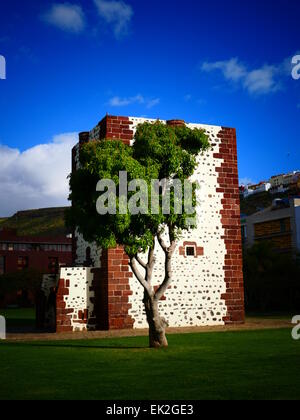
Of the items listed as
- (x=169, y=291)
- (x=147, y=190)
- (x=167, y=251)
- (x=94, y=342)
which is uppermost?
(x=147, y=190)

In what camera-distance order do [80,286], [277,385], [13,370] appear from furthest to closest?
1. [80,286]
2. [13,370]
3. [277,385]

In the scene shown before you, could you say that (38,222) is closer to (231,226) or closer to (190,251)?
Answer: (231,226)

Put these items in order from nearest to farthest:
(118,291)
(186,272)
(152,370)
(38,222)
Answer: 1. (152,370)
2. (118,291)
3. (186,272)
4. (38,222)

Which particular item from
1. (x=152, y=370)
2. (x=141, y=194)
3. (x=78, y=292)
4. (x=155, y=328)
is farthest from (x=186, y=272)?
(x=152, y=370)

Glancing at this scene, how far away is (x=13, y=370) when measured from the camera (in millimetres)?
9484

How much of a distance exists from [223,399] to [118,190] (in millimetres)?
6993

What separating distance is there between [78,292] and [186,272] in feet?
14.4

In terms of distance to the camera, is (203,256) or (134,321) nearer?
(134,321)

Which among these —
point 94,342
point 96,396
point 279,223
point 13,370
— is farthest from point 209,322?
point 279,223

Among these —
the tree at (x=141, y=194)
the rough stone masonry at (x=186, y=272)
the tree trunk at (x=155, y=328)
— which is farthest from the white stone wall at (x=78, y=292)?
the tree trunk at (x=155, y=328)

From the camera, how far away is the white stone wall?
18.8 meters

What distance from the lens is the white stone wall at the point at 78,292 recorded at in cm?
1875

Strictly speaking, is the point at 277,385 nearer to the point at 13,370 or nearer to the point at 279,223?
the point at 13,370

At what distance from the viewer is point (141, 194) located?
1274 cm
